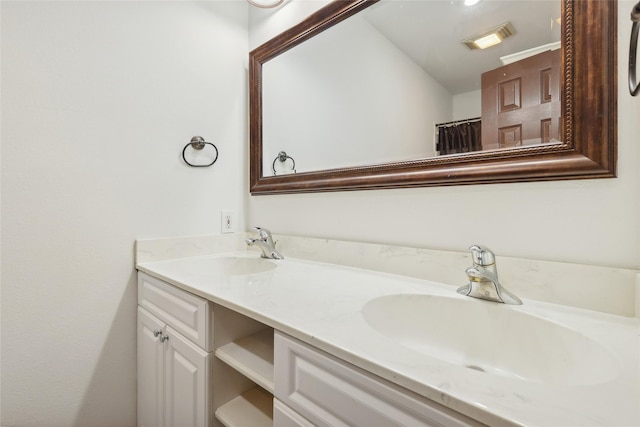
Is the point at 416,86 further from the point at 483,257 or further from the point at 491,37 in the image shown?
the point at 483,257

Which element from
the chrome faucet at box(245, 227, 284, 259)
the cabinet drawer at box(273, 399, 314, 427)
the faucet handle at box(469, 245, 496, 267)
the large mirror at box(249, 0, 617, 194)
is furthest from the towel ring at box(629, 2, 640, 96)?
the chrome faucet at box(245, 227, 284, 259)

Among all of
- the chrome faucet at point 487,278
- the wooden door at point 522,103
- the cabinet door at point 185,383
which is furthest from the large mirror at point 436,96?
the cabinet door at point 185,383

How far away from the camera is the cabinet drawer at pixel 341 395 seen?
15.9 inches

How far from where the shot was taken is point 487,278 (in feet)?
2.29

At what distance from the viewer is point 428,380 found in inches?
15.5

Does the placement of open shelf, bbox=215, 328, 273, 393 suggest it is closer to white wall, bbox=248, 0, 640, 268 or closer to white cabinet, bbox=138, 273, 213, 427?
white cabinet, bbox=138, 273, 213, 427

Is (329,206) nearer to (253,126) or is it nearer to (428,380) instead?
(253,126)

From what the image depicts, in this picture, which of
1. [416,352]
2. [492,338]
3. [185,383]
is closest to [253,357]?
[185,383]

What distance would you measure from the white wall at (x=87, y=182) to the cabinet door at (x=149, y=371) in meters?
0.07

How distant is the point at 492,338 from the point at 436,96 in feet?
2.38

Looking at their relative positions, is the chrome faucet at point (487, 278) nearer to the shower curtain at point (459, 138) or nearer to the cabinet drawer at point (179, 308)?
the shower curtain at point (459, 138)

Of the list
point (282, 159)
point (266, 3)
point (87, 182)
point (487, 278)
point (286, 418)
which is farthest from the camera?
point (282, 159)

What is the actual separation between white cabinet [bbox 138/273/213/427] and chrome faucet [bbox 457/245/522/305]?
731 millimetres

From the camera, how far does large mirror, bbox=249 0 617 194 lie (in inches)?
26.4
